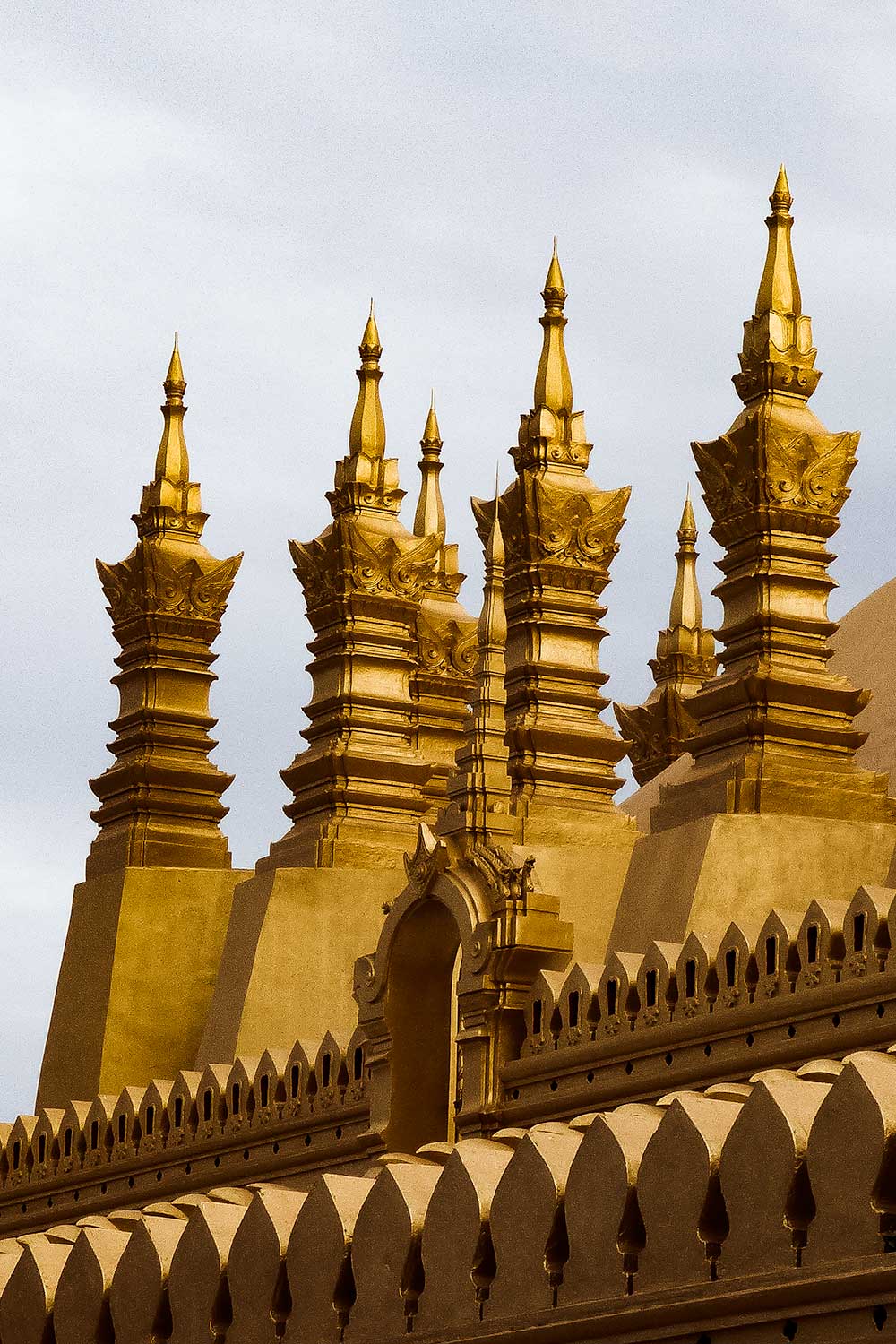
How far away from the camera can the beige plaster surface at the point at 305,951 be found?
2053cm

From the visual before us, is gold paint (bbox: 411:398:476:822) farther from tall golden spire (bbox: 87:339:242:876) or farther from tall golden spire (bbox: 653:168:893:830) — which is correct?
tall golden spire (bbox: 653:168:893:830)

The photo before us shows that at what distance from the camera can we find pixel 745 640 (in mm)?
18312

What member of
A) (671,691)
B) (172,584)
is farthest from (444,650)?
(671,691)

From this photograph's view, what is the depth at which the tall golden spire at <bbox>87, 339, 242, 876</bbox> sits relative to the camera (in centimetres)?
2289

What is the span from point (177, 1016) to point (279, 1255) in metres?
12.3

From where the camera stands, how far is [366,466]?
73.1 feet

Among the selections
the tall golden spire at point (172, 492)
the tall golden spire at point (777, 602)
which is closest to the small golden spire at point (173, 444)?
the tall golden spire at point (172, 492)

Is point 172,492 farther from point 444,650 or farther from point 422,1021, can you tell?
point 422,1021

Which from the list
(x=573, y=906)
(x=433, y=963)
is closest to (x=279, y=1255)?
(x=433, y=963)

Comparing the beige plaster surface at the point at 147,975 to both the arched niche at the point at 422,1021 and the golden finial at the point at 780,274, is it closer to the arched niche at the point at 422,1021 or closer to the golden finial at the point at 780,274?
the arched niche at the point at 422,1021

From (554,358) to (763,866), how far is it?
18.0 ft

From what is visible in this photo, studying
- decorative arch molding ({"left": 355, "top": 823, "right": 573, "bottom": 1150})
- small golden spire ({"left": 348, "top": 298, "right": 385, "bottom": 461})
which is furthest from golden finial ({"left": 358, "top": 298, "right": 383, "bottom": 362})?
decorative arch molding ({"left": 355, "top": 823, "right": 573, "bottom": 1150})

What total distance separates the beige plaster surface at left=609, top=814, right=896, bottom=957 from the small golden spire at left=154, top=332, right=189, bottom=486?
797cm

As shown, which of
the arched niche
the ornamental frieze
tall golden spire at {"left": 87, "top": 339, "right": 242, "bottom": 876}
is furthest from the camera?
the ornamental frieze
